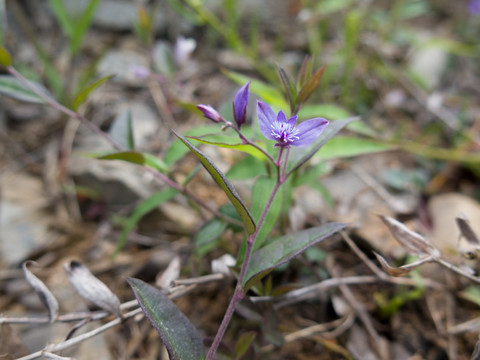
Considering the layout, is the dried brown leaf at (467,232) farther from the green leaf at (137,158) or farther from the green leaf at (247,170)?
the green leaf at (137,158)

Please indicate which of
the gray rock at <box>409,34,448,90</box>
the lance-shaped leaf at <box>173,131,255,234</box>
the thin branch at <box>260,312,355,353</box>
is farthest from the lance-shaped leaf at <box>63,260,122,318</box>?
the gray rock at <box>409,34,448,90</box>

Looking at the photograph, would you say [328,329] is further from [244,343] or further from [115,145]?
[115,145]

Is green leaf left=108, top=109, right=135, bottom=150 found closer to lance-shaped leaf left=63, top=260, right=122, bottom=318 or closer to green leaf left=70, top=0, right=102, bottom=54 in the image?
lance-shaped leaf left=63, top=260, right=122, bottom=318

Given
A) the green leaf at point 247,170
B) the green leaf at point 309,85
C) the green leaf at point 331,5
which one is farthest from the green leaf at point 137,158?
the green leaf at point 331,5

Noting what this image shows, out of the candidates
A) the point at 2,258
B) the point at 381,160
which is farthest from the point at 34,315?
the point at 381,160

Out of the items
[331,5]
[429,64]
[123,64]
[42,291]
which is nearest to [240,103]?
[42,291]

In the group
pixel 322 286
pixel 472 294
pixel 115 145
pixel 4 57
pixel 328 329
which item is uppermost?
pixel 4 57
